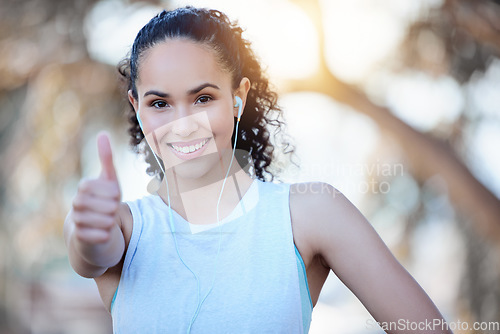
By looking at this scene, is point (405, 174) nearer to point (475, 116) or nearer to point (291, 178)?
point (475, 116)

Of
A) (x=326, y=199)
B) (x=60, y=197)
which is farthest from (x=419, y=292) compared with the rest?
(x=60, y=197)

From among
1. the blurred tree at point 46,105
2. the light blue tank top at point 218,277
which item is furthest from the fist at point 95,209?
the blurred tree at point 46,105

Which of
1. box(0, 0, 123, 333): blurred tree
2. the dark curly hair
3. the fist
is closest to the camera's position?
the fist

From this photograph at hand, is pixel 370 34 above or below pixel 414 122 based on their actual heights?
above

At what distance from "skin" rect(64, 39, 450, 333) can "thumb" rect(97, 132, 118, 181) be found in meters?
0.18

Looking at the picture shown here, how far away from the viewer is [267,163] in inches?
63.0

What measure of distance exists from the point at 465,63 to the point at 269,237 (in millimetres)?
3177

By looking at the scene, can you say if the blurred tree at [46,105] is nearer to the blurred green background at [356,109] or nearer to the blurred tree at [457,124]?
the blurred green background at [356,109]

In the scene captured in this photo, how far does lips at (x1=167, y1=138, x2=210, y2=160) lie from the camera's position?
122 centimetres

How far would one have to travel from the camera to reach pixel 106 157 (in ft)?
3.08

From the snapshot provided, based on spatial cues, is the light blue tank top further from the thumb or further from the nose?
the thumb

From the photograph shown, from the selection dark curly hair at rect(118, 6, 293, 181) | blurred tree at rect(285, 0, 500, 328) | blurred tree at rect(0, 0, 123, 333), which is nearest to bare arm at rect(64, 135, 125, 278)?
dark curly hair at rect(118, 6, 293, 181)

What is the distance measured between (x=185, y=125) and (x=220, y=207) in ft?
0.68

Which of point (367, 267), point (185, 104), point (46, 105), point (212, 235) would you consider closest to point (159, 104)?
point (185, 104)
